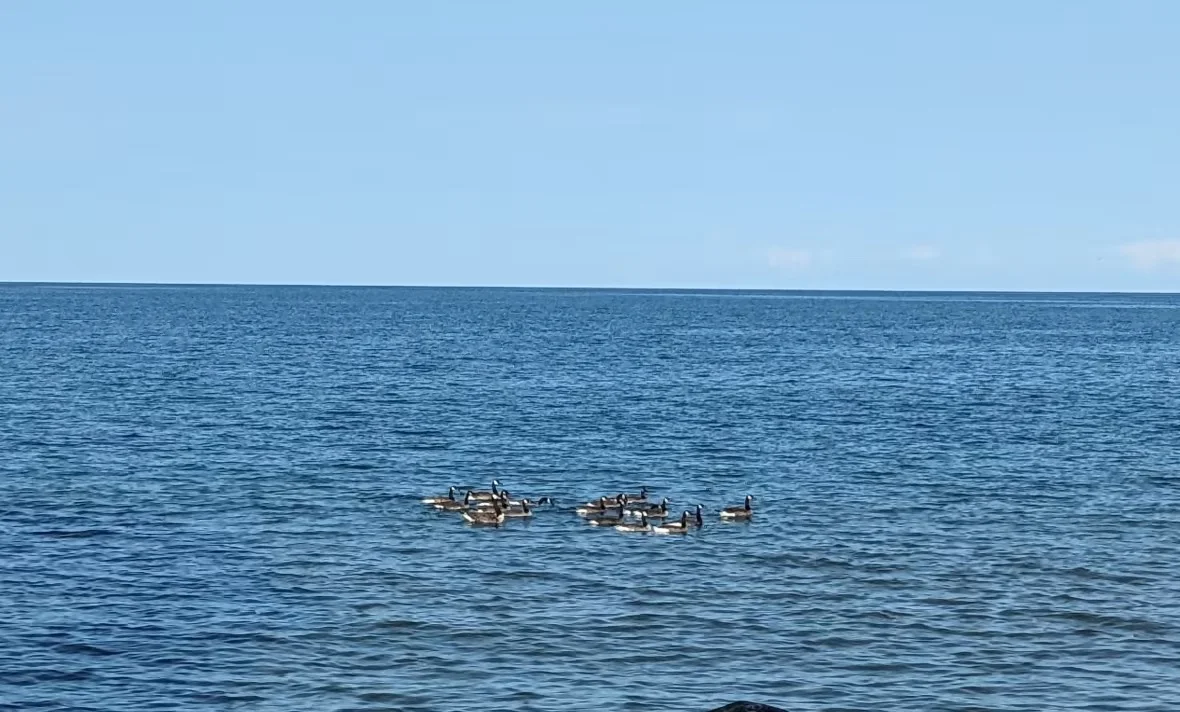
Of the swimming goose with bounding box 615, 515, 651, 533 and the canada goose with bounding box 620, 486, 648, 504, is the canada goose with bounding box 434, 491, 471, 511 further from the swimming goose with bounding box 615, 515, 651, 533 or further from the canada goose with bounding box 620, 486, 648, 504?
the swimming goose with bounding box 615, 515, 651, 533

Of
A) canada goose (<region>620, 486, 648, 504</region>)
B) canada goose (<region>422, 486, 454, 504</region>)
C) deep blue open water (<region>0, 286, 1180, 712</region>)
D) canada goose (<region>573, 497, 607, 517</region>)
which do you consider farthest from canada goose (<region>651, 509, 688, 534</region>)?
canada goose (<region>422, 486, 454, 504</region>)

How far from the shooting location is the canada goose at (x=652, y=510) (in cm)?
4245

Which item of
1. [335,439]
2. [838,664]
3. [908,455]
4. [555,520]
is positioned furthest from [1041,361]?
[838,664]

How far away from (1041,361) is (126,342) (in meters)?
82.5

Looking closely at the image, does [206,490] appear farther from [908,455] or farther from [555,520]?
[908,455]

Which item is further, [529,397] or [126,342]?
[126,342]

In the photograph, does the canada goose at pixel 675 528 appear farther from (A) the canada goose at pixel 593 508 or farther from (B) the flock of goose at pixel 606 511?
(A) the canada goose at pixel 593 508

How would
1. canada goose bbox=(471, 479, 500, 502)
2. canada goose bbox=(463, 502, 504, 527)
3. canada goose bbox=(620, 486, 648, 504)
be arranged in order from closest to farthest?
canada goose bbox=(463, 502, 504, 527) < canada goose bbox=(471, 479, 500, 502) < canada goose bbox=(620, 486, 648, 504)

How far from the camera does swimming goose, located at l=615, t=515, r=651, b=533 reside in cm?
4112

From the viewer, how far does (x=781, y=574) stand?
35250 millimetres

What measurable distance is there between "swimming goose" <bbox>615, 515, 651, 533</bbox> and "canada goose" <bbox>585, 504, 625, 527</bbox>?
375mm

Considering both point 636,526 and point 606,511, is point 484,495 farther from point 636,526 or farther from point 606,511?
point 636,526

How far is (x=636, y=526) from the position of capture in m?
41.2

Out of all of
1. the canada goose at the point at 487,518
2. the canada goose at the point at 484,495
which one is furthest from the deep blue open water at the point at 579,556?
the canada goose at the point at 484,495
